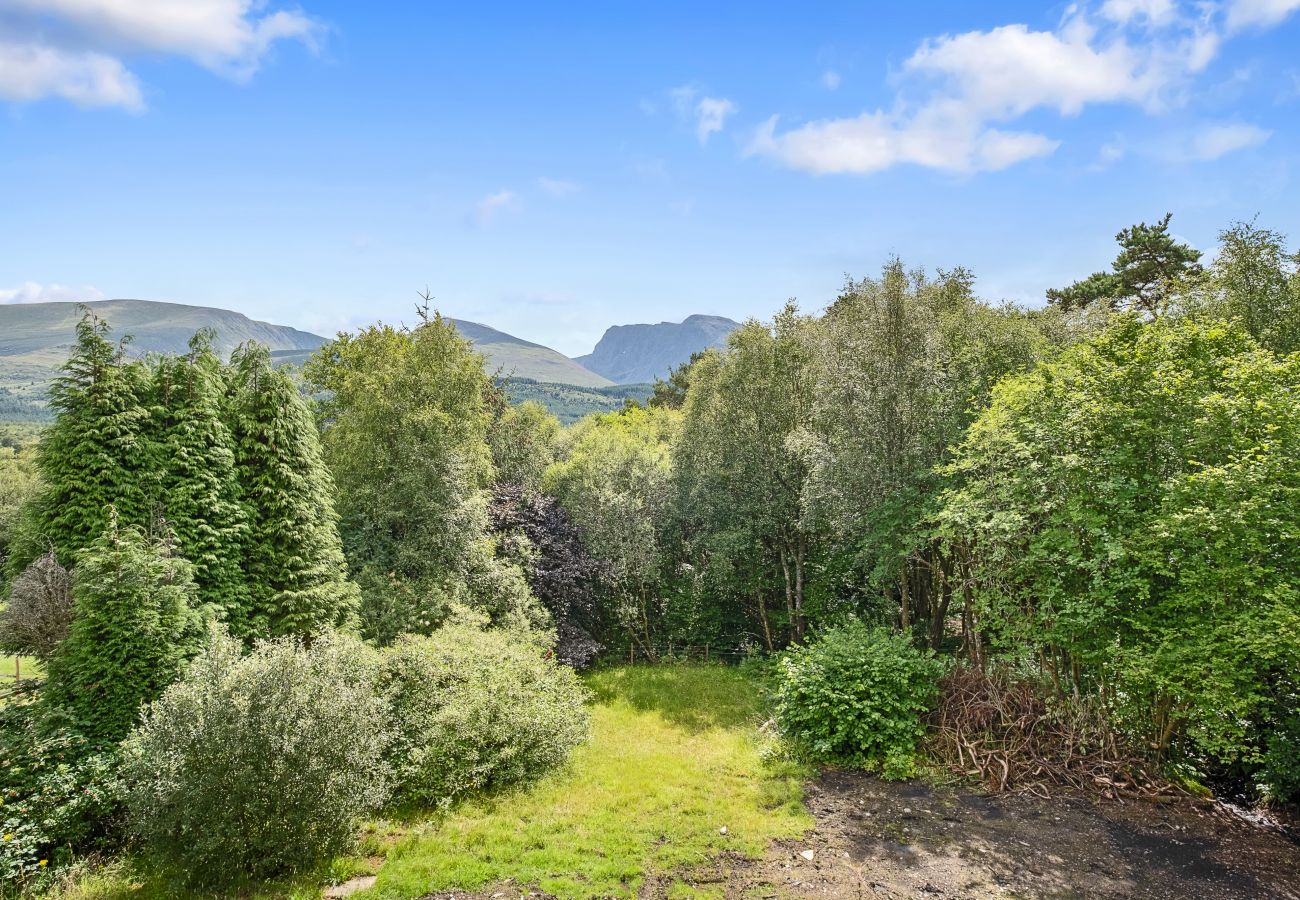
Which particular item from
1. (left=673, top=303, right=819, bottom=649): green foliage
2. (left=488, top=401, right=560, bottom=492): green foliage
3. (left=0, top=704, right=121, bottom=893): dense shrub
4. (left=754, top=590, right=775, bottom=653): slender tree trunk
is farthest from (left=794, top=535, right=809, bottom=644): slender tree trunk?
(left=0, top=704, right=121, bottom=893): dense shrub

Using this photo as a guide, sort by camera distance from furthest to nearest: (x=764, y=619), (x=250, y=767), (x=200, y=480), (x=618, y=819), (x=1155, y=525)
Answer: (x=764, y=619)
(x=200, y=480)
(x=618, y=819)
(x=1155, y=525)
(x=250, y=767)

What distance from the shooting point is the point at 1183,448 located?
10445mm

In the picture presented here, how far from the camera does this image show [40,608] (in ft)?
34.7

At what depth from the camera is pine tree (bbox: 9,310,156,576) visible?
10.9m

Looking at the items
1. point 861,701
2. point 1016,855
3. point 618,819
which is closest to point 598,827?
point 618,819

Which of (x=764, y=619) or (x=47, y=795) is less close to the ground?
(x=47, y=795)

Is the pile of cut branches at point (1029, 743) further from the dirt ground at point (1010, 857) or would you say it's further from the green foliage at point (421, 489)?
the green foliage at point (421, 489)

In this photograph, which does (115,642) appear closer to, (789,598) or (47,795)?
(47,795)

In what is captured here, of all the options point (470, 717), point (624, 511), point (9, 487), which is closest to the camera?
point (470, 717)

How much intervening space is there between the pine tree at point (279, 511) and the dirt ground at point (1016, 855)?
957cm

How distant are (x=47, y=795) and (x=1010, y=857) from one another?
13.7 m

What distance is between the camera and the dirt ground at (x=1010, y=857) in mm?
8203

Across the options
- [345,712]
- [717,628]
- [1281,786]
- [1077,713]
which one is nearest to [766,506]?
[717,628]

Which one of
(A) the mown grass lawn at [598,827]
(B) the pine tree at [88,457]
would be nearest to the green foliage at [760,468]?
(A) the mown grass lawn at [598,827]
